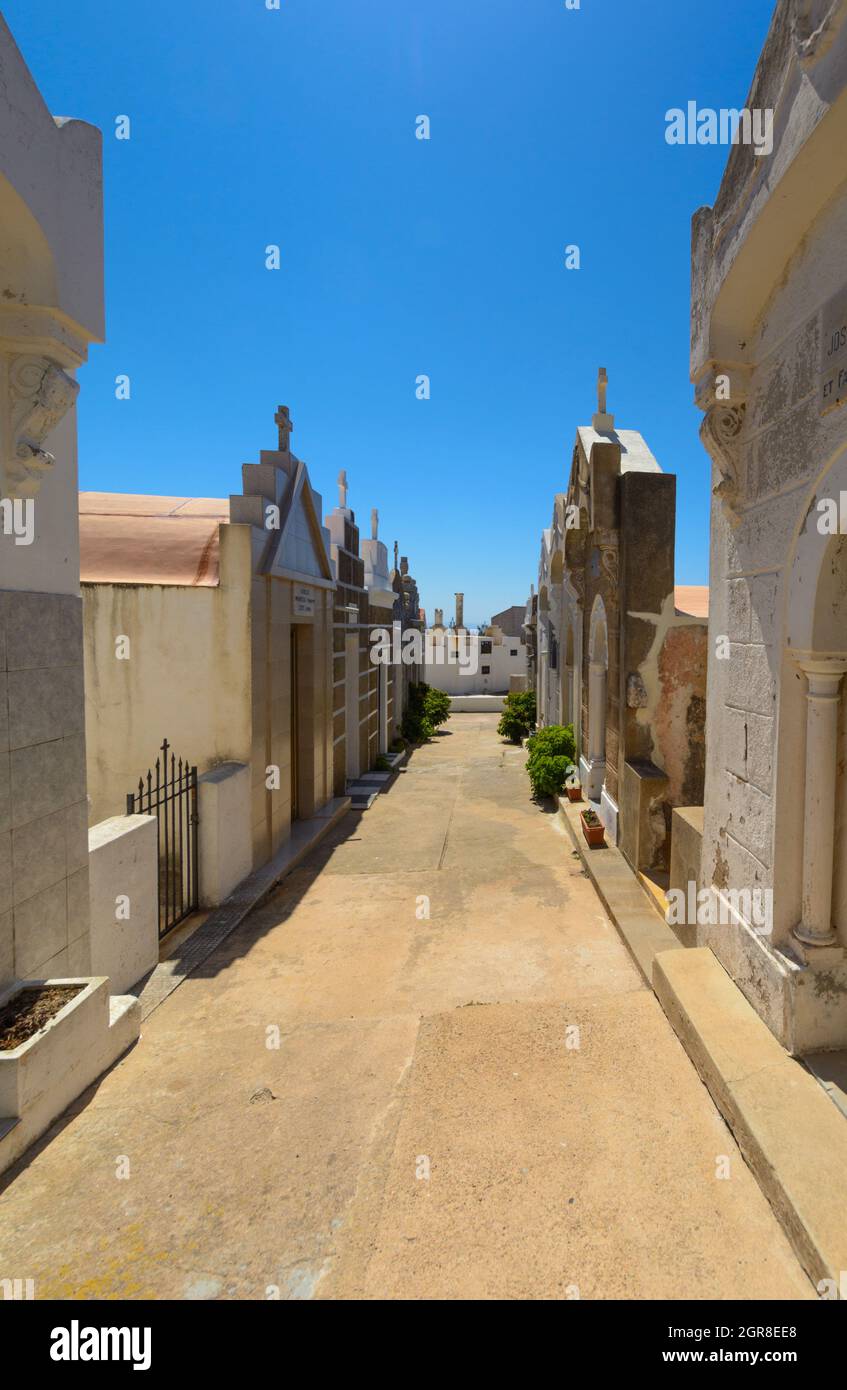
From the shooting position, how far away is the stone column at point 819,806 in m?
2.91

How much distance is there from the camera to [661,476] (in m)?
7.61

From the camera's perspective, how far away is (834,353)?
2615mm

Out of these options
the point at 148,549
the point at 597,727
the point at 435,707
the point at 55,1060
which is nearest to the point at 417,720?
the point at 435,707

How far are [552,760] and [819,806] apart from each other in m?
8.26

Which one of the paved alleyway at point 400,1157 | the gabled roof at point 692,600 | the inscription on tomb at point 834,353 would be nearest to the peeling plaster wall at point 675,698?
the gabled roof at point 692,600

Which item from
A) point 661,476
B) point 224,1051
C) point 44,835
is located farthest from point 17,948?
point 661,476

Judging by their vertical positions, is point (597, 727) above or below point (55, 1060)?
above

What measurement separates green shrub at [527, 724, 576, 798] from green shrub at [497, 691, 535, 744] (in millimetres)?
6940

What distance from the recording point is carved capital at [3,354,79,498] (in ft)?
10.3

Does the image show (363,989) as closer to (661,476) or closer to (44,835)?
Result: (44,835)

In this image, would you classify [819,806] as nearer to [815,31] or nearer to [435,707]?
[815,31]

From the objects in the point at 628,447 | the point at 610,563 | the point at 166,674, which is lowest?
the point at 166,674

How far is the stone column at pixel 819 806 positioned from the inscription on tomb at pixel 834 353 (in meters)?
1.08
